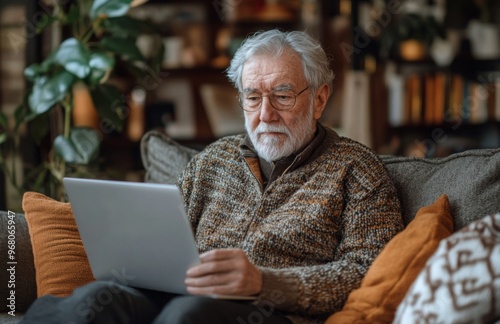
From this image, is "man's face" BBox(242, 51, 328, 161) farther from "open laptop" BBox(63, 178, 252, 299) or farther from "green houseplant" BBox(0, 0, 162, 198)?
"green houseplant" BBox(0, 0, 162, 198)

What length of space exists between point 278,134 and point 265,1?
Answer: 2846 mm

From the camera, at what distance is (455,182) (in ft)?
6.45

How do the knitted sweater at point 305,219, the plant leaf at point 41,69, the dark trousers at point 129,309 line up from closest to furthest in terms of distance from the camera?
the dark trousers at point 129,309
the knitted sweater at point 305,219
the plant leaf at point 41,69

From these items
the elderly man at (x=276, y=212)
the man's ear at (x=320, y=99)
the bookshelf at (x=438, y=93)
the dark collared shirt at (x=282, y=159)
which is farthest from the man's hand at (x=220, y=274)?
the bookshelf at (x=438, y=93)

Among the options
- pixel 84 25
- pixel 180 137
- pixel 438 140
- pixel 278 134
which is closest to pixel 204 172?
pixel 278 134

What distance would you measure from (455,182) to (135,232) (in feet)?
2.72

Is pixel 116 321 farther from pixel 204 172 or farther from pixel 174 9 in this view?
pixel 174 9

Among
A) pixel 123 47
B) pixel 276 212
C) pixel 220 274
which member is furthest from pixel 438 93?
pixel 220 274

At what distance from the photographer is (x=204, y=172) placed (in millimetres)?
2184

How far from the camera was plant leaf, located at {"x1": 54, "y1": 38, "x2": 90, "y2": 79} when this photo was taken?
2902 millimetres

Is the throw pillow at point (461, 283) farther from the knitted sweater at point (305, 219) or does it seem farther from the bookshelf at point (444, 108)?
the bookshelf at point (444, 108)

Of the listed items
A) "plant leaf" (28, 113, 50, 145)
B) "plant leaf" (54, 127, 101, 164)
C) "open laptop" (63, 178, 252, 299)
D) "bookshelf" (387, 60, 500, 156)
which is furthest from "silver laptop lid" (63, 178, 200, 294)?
"bookshelf" (387, 60, 500, 156)

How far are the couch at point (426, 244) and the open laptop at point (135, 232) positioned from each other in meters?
0.34

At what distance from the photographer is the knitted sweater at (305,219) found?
5.85ft
